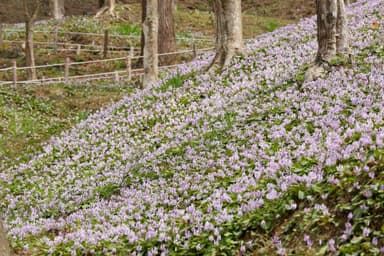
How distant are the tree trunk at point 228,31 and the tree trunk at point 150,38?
2.09m

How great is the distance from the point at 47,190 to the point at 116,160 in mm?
1453

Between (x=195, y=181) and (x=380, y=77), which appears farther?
(x=380, y=77)

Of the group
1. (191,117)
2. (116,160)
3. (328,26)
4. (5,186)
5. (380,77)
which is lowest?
(5,186)

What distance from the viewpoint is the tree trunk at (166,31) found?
24875mm

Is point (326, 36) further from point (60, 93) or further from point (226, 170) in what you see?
point (60, 93)

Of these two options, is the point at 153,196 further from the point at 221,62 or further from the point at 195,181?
the point at 221,62

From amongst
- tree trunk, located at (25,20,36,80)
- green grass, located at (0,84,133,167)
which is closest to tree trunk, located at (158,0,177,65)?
green grass, located at (0,84,133,167)

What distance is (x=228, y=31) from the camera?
14898 mm

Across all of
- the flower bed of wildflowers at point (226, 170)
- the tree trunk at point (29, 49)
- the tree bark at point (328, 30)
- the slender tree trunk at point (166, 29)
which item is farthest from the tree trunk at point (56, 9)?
the tree bark at point (328, 30)

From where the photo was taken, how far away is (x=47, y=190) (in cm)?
1109

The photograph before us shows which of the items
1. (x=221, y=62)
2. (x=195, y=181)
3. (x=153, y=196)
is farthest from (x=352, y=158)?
(x=221, y=62)

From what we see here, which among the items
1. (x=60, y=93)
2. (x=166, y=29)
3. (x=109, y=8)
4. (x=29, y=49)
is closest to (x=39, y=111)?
(x=60, y=93)

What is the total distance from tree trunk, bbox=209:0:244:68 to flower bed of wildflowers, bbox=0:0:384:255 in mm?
470

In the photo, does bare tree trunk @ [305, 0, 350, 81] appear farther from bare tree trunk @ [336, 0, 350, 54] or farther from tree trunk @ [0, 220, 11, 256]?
tree trunk @ [0, 220, 11, 256]
